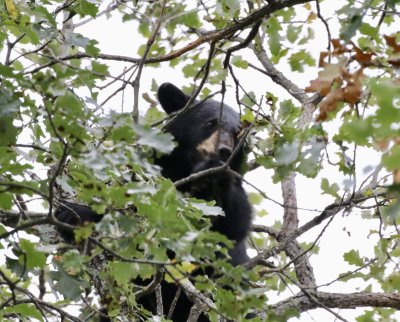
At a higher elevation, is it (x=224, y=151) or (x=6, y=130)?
(x=224, y=151)

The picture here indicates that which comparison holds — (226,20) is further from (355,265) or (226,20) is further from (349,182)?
(349,182)

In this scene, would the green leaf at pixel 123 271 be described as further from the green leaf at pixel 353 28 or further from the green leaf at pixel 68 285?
the green leaf at pixel 353 28

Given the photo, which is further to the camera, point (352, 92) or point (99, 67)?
point (99, 67)

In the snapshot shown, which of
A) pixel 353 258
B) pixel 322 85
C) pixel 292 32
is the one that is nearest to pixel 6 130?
pixel 322 85

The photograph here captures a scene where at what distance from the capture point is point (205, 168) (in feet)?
21.0

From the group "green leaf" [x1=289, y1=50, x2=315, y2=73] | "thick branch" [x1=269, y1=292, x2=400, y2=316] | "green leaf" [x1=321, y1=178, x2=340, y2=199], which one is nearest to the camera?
"thick branch" [x1=269, y1=292, x2=400, y2=316]

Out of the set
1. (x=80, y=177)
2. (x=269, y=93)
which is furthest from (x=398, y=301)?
(x=80, y=177)

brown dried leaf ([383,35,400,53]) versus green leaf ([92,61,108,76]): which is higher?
green leaf ([92,61,108,76])

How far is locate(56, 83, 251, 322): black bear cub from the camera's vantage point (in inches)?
240

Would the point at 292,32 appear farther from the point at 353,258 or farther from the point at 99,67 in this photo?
the point at 99,67

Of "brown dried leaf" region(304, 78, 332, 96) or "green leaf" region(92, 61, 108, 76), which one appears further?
"green leaf" region(92, 61, 108, 76)

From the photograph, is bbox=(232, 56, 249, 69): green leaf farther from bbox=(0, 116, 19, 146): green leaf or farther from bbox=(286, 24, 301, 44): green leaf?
bbox=(0, 116, 19, 146): green leaf

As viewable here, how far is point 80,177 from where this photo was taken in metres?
2.87

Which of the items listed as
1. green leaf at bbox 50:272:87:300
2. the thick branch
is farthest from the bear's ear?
green leaf at bbox 50:272:87:300
